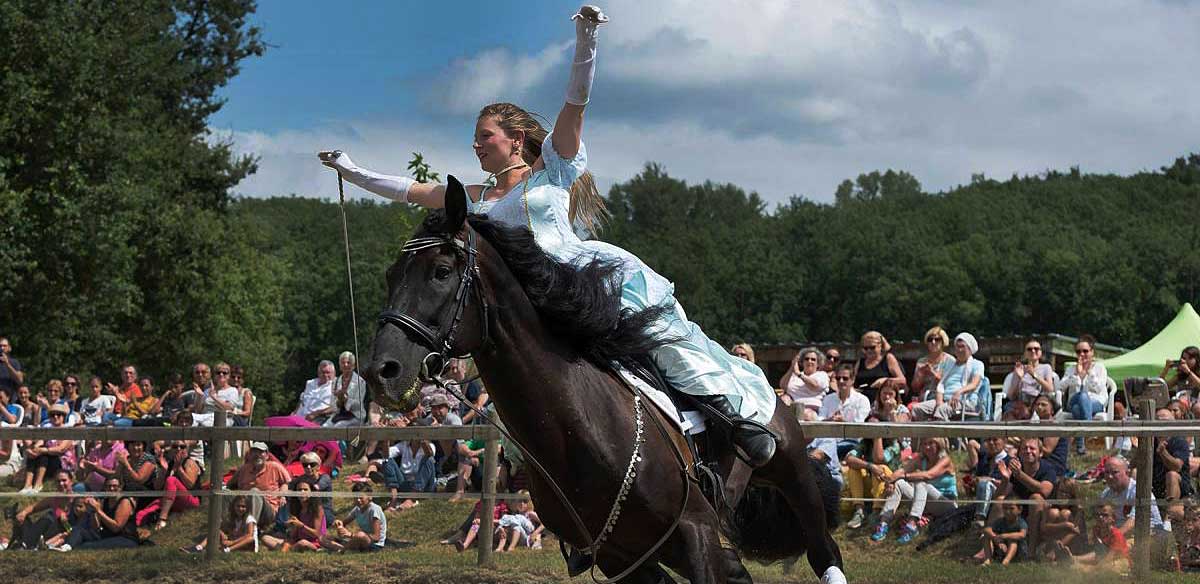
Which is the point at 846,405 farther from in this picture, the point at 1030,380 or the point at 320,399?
the point at 320,399

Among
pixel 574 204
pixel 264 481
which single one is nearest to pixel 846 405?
pixel 264 481

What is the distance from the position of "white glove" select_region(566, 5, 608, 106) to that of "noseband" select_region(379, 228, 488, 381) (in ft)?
2.52

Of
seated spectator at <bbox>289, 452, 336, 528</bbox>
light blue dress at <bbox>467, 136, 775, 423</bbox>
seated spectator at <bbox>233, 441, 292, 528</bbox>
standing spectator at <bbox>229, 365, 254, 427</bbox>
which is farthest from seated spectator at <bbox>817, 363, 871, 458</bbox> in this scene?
standing spectator at <bbox>229, 365, 254, 427</bbox>

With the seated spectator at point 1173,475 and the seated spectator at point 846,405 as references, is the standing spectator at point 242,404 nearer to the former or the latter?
the seated spectator at point 846,405

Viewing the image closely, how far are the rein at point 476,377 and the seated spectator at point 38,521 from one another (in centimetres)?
782

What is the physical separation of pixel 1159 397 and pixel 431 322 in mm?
8571

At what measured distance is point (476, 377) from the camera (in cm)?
445

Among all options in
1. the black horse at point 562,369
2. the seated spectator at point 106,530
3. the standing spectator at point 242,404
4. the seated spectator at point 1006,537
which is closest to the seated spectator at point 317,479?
the standing spectator at point 242,404

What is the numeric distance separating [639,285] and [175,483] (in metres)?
7.14

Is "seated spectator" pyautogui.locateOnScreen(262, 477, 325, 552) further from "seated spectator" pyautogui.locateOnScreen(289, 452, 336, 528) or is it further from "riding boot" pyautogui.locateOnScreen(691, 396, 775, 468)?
"riding boot" pyautogui.locateOnScreen(691, 396, 775, 468)

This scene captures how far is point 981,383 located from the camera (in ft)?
38.2

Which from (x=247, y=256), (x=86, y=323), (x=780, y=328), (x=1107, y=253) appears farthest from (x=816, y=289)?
(x=86, y=323)

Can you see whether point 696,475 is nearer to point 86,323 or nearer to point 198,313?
point 86,323

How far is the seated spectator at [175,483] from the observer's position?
36.7 feet
